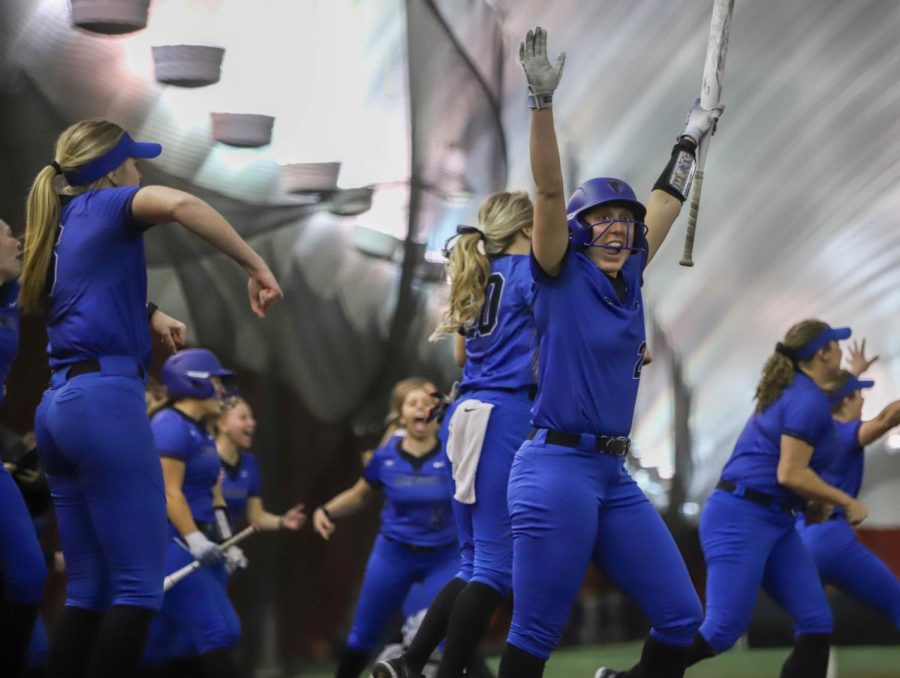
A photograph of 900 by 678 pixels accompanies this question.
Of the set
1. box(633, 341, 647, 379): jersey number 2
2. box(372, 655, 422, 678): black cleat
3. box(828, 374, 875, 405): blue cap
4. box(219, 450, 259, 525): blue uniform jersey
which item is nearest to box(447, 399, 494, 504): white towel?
box(372, 655, 422, 678): black cleat

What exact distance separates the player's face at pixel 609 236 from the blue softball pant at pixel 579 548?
475mm

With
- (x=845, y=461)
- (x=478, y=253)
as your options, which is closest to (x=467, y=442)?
(x=478, y=253)

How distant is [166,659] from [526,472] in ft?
7.38

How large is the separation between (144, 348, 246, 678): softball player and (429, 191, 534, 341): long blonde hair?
1.03 meters

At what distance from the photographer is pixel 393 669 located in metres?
4.28

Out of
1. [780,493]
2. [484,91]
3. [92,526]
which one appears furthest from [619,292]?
[484,91]

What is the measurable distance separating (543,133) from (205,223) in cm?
79

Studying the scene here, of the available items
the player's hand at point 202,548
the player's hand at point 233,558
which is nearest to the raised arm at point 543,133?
the player's hand at point 202,548

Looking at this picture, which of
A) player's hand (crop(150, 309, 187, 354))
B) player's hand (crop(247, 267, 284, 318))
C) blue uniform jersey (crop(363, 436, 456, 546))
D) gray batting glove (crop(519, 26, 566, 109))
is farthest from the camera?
blue uniform jersey (crop(363, 436, 456, 546))

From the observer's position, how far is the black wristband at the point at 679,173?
3795mm

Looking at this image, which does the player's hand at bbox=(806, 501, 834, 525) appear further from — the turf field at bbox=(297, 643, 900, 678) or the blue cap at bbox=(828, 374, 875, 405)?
the turf field at bbox=(297, 643, 900, 678)

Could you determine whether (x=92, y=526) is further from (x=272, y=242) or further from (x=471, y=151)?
(x=471, y=151)

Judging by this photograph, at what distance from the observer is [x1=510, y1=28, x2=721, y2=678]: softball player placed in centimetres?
333

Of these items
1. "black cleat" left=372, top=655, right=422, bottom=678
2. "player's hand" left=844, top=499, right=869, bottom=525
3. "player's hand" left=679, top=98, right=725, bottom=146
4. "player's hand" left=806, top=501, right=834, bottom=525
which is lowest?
"black cleat" left=372, top=655, right=422, bottom=678
